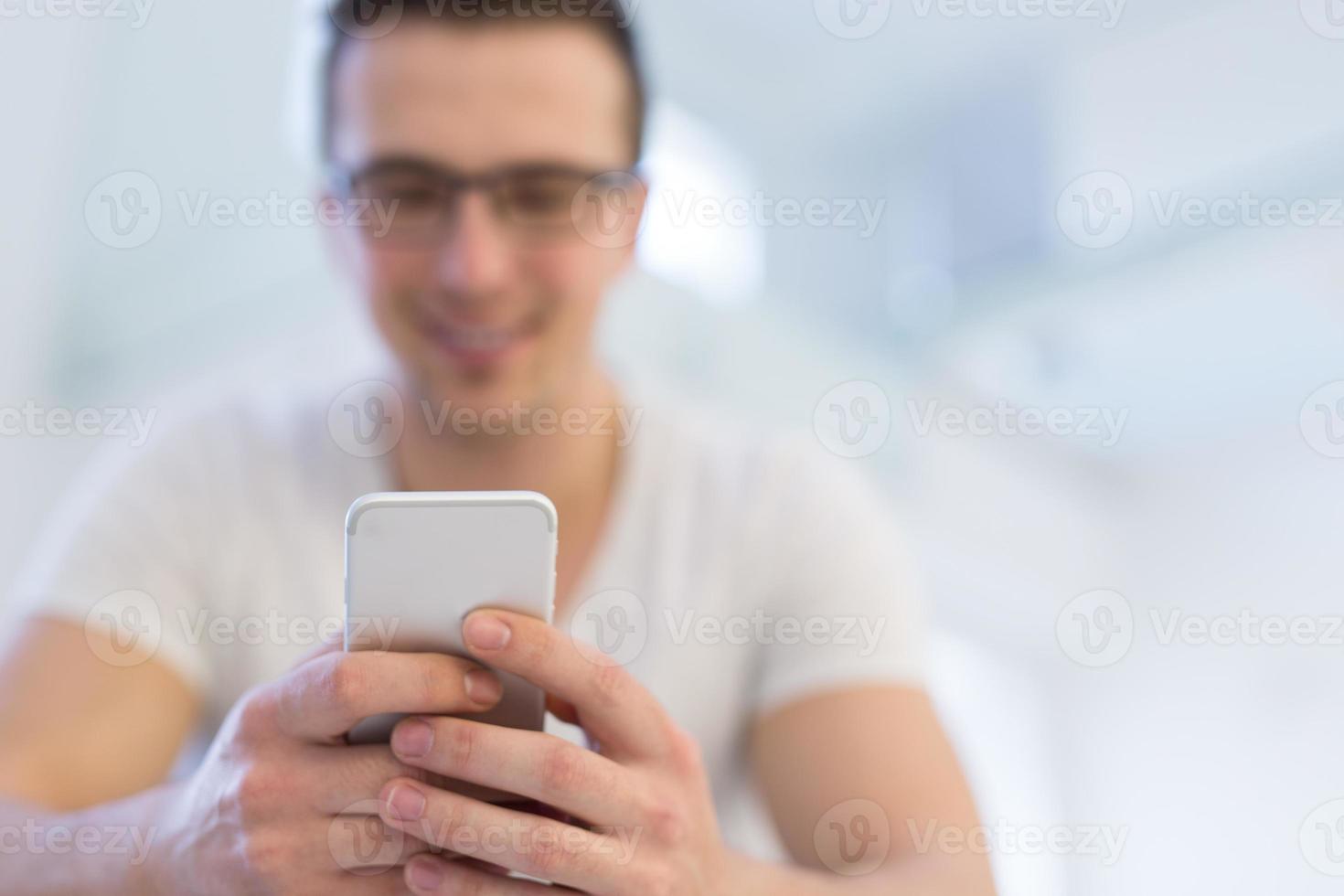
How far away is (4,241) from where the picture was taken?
1595 mm

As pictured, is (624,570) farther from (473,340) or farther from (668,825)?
(668,825)

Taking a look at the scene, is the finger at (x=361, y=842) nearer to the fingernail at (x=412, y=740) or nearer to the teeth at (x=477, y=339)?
the fingernail at (x=412, y=740)

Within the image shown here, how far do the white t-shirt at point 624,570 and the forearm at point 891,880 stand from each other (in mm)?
179

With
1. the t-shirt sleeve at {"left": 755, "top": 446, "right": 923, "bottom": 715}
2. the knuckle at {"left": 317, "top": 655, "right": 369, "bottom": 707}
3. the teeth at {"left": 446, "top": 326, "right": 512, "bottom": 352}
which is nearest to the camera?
the knuckle at {"left": 317, "top": 655, "right": 369, "bottom": 707}

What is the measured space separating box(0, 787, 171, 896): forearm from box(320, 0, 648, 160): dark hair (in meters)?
0.66

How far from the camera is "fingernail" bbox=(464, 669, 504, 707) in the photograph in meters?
0.57

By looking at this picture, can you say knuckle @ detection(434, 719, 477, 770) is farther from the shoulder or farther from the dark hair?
the dark hair

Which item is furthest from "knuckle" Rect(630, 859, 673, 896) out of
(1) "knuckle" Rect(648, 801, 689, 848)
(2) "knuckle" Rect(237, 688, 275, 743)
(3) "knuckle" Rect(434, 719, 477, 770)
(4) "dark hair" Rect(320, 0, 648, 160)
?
(4) "dark hair" Rect(320, 0, 648, 160)

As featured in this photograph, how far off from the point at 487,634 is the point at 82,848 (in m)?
0.37

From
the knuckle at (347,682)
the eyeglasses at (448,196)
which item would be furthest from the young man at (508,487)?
the knuckle at (347,682)

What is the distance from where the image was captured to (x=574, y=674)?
56 centimetres

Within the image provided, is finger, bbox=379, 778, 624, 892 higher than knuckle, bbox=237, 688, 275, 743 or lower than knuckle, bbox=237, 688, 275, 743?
lower

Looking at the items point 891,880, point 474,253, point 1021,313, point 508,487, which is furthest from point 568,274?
point 1021,313

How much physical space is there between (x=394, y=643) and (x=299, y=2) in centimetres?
173
